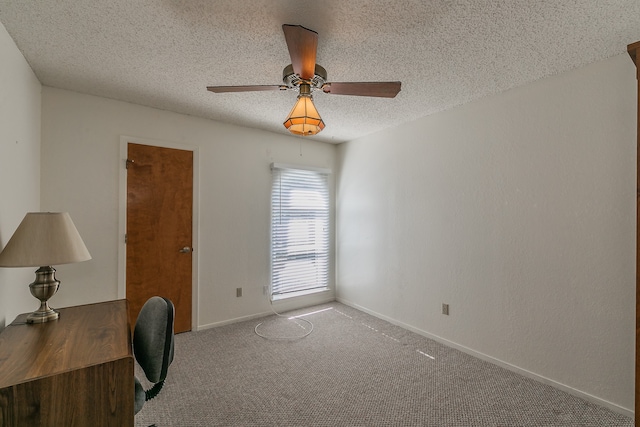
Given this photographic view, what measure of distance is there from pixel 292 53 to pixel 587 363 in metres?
2.83

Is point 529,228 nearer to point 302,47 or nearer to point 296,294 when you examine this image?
point 302,47

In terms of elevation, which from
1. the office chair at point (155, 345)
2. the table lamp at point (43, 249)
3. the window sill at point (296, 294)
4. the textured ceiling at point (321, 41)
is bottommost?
the window sill at point (296, 294)

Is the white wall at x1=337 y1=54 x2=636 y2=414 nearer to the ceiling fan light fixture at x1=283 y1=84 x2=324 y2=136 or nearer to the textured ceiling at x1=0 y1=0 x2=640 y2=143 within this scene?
the textured ceiling at x1=0 y1=0 x2=640 y2=143

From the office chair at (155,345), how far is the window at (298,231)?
7.64 feet

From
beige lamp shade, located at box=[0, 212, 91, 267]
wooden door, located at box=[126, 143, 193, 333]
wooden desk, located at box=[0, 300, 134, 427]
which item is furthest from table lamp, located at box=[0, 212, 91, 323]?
wooden door, located at box=[126, 143, 193, 333]

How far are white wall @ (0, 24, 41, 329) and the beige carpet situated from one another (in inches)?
46.1

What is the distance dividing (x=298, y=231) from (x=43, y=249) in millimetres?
2813

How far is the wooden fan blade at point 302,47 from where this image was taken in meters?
1.41

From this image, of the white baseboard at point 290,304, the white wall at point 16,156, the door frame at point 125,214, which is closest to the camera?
the white wall at point 16,156

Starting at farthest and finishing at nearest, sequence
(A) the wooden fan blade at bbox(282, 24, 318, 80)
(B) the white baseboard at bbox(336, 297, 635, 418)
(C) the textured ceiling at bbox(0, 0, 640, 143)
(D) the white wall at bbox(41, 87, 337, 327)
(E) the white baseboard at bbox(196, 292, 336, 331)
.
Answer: (E) the white baseboard at bbox(196, 292, 336, 331) < (D) the white wall at bbox(41, 87, 337, 327) < (B) the white baseboard at bbox(336, 297, 635, 418) < (C) the textured ceiling at bbox(0, 0, 640, 143) < (A) the wooden fan blade at bbox(282, 24, 318, 80)

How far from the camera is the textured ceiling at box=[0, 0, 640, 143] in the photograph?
5.12 feet

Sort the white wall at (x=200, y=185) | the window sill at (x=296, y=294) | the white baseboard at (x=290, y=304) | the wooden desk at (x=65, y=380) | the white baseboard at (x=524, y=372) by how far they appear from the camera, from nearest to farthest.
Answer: the wooden desk at (x=65, y=380) → the white baseboard at (x=524, y=372) → the white wall at (x=200, y=185) → the white baseboard at (x=290, y=304) → the window sill at (x=296, y=294)

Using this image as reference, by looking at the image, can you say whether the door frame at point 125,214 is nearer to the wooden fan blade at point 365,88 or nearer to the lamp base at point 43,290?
the lamp base at point 43,290

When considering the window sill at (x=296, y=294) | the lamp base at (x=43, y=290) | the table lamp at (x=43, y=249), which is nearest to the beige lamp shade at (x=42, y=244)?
the table lamp at (x=43, y=249)
